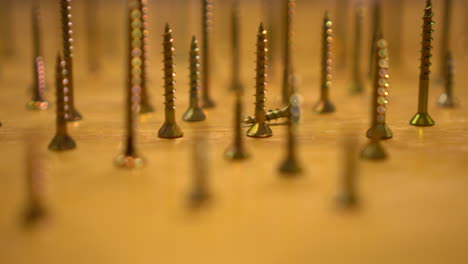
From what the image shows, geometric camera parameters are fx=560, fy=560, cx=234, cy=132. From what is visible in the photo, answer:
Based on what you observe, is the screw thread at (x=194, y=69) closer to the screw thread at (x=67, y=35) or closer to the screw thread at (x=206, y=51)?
the screw thread at (x=206, y=51)

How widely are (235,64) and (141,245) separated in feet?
7.00

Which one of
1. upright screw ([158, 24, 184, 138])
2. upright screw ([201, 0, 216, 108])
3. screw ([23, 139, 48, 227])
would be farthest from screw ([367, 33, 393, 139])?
screw ([23, 139, 48, 227])

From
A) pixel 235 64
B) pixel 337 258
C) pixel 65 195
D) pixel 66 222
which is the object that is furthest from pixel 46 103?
pixel 337 258

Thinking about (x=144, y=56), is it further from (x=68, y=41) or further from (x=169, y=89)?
(x=169, y=89)

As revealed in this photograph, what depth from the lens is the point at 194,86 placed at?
2.40 m

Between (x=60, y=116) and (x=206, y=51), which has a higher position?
(x=206, y=51)

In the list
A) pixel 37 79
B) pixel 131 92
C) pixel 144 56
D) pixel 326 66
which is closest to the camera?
pixel 131 92

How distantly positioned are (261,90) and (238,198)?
2.41 ft

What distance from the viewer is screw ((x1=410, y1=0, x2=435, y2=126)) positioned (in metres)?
2.13

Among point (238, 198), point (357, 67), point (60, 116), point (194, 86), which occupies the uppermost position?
point (357, 67)

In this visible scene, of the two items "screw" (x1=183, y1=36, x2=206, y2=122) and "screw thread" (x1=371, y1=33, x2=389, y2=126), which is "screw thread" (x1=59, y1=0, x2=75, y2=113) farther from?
"screw thread" (x1=371, y1=33, x2=389, y2=126)

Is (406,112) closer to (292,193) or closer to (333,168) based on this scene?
(333,168)

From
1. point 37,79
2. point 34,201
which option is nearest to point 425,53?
point 34,201

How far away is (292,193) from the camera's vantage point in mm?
1460
